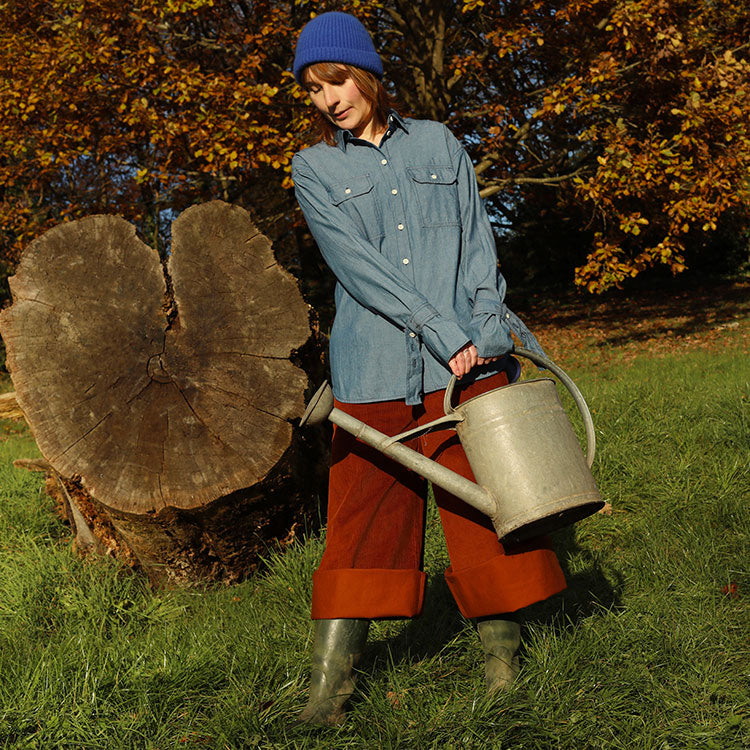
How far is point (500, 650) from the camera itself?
2096 millimetres

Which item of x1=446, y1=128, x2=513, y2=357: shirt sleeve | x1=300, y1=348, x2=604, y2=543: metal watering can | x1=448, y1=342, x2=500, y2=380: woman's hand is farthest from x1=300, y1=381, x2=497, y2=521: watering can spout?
x1=446, y1=128, x2=513, y2=357: shirt sleeve

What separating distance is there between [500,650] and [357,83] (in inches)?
63.1

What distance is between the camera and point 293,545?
10.8 ft

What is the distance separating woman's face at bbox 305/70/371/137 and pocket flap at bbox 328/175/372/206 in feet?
0.53

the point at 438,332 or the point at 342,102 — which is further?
the point at 342,102

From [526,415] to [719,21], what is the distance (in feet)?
33.5

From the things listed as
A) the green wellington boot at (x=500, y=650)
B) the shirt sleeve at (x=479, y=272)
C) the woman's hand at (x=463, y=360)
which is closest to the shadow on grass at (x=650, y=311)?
the shirt sleeve at (x=479, y=272)

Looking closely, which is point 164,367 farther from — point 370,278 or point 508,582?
point 508,582

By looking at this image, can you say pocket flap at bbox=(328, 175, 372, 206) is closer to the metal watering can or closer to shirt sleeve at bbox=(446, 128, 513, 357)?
shirt sleeve at bbox=(446, 128, 513, 357)

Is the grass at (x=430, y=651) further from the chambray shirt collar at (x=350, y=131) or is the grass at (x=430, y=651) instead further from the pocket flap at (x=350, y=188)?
the chambray shirt collar at (x=350, y=131)

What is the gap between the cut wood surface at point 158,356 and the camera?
8.99ft

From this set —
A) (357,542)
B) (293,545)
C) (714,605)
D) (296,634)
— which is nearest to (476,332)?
(357,542)

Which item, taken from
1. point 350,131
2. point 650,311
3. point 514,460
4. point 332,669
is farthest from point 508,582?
point 650,311

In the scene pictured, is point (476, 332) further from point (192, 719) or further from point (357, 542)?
point (192, 719)
